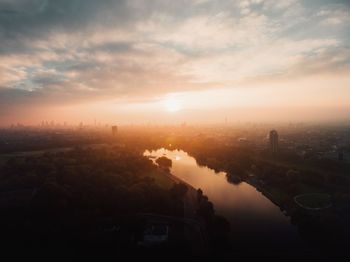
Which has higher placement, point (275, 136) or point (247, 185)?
point (275, 136)

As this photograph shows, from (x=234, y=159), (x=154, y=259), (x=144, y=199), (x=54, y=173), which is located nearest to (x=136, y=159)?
(x=54, y=173)

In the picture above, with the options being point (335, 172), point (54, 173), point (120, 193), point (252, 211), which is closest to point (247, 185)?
point (252, 211)

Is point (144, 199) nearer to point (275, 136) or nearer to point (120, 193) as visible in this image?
point (120, 193)

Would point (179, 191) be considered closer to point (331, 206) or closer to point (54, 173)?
point (331, 206)

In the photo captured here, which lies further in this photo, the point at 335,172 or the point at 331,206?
the point at 335,172

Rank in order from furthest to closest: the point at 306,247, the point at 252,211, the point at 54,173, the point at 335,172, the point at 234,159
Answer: the point at 234,159 → the point at 335,172 → the point at 54,173 → the point at 252,211 → the point at 306,247

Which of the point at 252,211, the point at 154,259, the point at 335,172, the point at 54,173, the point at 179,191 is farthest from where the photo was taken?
the point at 335,172
